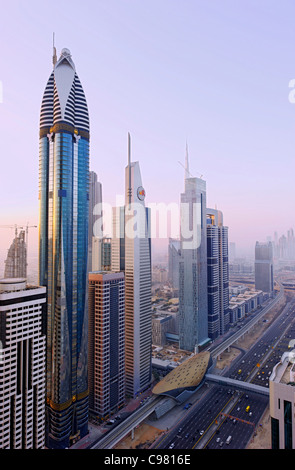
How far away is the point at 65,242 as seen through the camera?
18.0 metres

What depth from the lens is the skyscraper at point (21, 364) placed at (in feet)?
39.7

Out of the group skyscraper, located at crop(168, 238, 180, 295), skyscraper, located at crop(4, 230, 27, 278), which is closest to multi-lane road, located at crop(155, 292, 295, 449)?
skyscraper, located at crop(4, 230, 27, 278)

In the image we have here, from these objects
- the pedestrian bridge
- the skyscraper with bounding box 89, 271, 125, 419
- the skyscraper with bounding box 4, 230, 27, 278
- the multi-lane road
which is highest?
the skyscraper with bounding box 4, 230, 27, 278

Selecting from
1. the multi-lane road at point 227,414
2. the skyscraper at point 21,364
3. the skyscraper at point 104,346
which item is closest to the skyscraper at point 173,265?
the multi-lane road at point 227,414

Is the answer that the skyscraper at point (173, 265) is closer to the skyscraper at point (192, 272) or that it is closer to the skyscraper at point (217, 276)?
the skyscraper at point (217, 276)

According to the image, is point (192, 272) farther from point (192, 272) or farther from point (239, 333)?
point (239, 333)

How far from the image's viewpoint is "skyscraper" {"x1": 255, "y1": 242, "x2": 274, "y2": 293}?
5681cm

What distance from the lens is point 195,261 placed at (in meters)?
30.8

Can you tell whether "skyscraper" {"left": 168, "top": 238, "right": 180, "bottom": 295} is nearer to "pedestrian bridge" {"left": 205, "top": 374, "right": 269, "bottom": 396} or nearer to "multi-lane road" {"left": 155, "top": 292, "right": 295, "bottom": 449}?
"multi-lane road" {"left": 155, "top": 292, "right": 295, "bottom": 449}

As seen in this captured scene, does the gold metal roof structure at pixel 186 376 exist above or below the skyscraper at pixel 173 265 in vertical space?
below

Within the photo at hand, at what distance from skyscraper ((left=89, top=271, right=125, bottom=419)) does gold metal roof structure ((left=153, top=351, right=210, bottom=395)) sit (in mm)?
3146

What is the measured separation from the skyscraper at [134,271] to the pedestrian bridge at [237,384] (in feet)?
16.6
